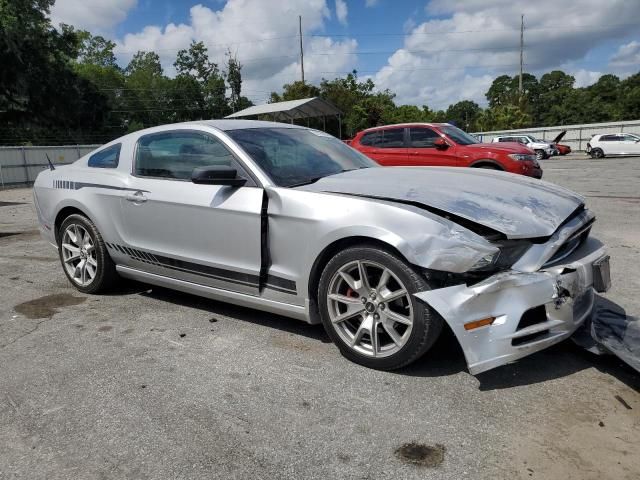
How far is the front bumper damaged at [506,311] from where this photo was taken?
2.70 meters

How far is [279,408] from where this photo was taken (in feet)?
9.09

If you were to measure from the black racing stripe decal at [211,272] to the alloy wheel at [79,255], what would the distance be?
0.35 metres

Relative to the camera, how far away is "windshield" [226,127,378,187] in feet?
12.2

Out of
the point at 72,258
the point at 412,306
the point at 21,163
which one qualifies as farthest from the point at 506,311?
the point at 21,163

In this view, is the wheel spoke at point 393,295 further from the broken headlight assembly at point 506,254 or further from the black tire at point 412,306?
the broken headlight assembly at point 506,254

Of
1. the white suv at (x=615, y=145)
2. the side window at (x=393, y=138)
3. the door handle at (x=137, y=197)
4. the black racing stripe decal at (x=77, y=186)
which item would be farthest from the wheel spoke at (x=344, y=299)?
the white suv at (x=615, y=145)

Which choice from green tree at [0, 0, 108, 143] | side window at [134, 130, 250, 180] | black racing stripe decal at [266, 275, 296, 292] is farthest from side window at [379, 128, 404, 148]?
green tree at [0, 0, 108, 143]

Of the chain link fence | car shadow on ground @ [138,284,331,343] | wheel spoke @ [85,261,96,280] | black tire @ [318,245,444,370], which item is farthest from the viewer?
the chain link fence

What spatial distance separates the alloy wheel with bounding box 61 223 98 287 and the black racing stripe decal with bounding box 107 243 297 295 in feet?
1.14

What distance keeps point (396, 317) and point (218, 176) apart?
60.2 inches

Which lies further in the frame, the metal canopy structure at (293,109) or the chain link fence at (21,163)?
the metal canopy structure at (293,109)

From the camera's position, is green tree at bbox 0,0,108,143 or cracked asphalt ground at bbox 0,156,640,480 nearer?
cracked asphalt ground at bbox 0,156,640,480

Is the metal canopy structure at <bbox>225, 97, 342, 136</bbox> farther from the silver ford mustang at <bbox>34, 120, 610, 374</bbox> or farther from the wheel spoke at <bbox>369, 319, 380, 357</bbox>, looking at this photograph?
the wheel spoke at <bbox>369, 319, 380, 357</bbox>

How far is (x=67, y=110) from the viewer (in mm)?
37312
